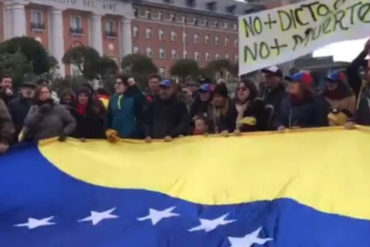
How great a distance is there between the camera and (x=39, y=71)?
5800 cm

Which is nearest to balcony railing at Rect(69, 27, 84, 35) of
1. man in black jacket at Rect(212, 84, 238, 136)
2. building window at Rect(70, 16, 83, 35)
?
building window at Rect(70, 16, 83, 35)

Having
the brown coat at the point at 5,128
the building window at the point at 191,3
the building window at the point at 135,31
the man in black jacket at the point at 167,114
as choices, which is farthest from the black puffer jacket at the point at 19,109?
the building window at the point at 191,3

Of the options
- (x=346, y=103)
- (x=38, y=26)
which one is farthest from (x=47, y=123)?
(x=38, y=26)

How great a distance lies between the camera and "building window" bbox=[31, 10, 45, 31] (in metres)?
76.3

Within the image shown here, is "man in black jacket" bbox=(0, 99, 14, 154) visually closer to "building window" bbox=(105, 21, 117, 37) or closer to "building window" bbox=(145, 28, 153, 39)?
"building window" bbox=(105, 21, 117, 37)

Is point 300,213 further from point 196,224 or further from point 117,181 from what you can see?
point 117,181

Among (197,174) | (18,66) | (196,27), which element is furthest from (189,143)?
(196,27)

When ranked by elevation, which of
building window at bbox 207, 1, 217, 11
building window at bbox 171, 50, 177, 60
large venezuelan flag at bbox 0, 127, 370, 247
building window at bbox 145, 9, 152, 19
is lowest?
building window at bbox 171, 50, 177, 60

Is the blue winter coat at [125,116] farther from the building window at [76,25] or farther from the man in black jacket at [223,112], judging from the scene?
the building window at [76,25]

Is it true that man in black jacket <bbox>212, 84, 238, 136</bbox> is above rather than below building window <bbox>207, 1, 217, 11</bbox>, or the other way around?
below

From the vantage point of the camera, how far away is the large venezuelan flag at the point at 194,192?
441cm

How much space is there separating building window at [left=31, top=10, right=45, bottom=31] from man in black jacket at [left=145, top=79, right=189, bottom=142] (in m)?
69.5

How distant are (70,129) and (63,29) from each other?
7381cm

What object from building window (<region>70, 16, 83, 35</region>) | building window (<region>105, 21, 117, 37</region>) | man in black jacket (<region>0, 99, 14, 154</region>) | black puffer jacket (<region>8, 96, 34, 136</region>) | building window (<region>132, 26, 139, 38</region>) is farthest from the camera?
building window (<region>132, 26, 139, 38</region>)
